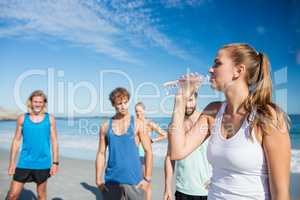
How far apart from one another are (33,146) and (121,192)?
2.43 ft

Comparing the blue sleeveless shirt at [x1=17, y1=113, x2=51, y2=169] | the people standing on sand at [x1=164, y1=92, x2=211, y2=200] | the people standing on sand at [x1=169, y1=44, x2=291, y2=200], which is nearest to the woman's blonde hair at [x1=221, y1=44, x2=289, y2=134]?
the people standing on sand at [x1=169, y1=44, x2=291, y2=200]

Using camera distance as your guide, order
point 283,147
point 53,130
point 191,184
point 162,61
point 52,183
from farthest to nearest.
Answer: point 162,61
point 52,183
point 53,130
point 191,184
point 283,147

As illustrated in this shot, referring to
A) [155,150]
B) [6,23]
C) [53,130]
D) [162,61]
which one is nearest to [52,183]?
[53,130]

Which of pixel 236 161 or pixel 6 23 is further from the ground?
pixel 6 23

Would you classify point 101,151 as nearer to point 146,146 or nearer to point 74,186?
point 146,146

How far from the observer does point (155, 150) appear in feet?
24.9

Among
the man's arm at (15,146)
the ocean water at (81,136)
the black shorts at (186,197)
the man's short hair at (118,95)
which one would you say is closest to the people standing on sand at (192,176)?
the black shorts at (186,197)

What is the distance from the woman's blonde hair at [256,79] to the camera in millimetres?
795

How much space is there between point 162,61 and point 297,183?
5.72 m

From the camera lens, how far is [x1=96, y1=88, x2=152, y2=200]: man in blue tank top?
1.80m

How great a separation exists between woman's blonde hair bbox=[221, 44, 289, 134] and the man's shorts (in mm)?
1103

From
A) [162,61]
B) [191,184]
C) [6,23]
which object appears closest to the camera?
[191,184]

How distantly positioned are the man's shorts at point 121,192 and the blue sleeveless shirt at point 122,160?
0.07 ft

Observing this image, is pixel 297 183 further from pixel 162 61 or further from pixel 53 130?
pixel 162 61
